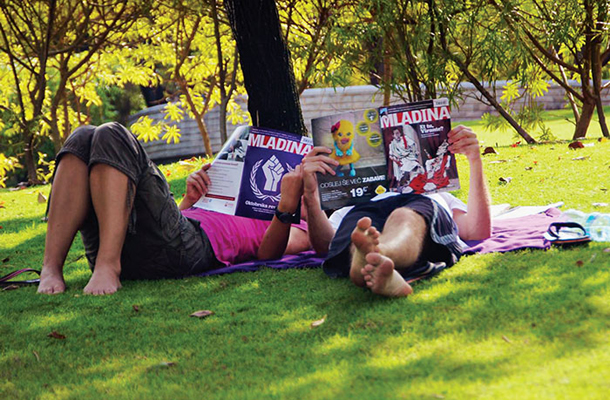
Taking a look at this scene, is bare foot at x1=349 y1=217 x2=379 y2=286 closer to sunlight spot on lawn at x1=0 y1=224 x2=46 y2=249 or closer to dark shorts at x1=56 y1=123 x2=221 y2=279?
dark shorts at x1=56 y1=123 x2=221 y2=279

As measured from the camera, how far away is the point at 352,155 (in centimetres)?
303

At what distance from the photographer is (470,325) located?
2219 millimetres

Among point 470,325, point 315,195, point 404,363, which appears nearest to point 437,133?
point 315,195

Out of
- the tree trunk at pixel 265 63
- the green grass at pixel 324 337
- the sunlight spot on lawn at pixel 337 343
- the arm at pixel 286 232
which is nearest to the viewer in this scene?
the green grass at pixel 324 337

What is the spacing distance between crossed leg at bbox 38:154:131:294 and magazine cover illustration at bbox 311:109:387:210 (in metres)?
0.87

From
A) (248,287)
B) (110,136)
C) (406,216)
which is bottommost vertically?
(248,287)

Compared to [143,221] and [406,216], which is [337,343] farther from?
[143,221]

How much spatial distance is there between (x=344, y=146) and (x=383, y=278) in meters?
0.78

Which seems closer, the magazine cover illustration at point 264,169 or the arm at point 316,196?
the arm at point 316,196

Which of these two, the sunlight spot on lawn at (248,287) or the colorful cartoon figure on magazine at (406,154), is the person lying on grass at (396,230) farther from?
the sunlight spot on lawn at (248,287)

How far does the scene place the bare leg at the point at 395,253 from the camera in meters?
2.40

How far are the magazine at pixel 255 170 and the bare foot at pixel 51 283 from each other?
737 millimetres

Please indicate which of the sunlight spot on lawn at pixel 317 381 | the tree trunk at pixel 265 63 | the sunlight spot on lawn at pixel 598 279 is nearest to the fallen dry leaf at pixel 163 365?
the sunlight spot on lawn at pixel 317 381

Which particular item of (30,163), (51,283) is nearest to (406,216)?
(51,283)
